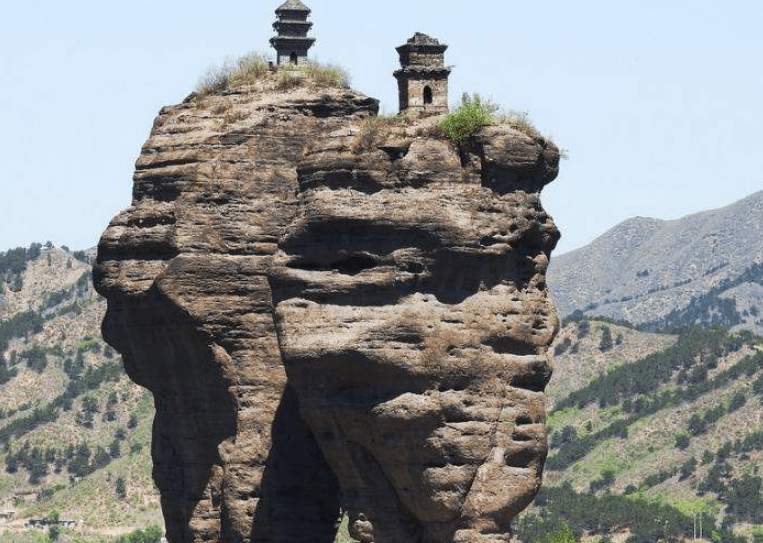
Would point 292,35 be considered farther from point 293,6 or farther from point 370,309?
point 370,309

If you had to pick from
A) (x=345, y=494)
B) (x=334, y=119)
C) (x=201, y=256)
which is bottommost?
(x=345, y=494)

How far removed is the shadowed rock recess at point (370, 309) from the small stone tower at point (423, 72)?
1788mm

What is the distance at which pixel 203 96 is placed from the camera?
6319cm

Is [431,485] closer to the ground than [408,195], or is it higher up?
closer to the ground

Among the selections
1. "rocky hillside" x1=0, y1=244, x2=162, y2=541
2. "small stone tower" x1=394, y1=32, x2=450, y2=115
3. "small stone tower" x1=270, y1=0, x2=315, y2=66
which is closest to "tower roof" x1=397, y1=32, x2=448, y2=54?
"small stone tower" x1=394, y1=32, x2=450, y2=115

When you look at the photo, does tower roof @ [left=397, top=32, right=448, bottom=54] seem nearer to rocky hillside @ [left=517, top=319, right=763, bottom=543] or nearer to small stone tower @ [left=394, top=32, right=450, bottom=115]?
small stone tower @ [left=394, top=32, right=450, bottom=115]

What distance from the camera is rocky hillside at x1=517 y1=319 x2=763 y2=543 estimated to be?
498 ft

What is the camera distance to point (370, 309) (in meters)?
53.5

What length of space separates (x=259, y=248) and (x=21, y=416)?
13368 cm

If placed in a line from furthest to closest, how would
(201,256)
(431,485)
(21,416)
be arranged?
(21,416)
(201,256)
(431,485)

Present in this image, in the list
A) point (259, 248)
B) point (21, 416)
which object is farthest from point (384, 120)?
point (21, 416)

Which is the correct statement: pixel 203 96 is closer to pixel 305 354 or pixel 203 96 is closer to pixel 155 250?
pixel 155 250

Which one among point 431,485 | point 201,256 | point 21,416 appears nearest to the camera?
point 431,485

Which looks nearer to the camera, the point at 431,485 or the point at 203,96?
the point at 431,485
